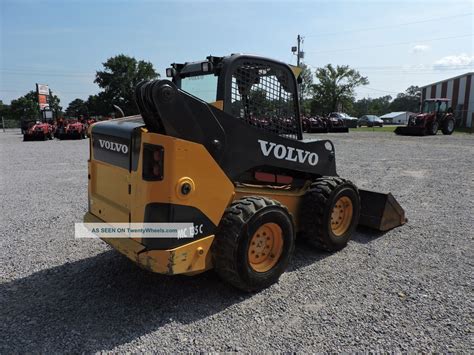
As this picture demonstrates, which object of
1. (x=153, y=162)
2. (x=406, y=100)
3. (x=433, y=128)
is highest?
(x=406, y=100)

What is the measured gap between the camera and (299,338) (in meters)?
2.91

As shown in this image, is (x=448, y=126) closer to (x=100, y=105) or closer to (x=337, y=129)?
(x=337, y=129)

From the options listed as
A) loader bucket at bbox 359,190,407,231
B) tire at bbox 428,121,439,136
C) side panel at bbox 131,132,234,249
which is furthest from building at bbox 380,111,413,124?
side panel at bbox 131,132,234,249

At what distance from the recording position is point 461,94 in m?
44.9

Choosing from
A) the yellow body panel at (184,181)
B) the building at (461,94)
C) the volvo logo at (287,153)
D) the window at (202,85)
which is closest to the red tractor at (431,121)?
the building at (461,94)

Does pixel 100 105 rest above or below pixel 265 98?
above

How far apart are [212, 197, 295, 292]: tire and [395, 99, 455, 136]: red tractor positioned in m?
23.7

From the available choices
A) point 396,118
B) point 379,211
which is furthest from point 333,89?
point 379,211

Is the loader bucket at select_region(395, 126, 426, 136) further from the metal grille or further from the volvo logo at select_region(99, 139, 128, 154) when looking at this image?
the volvo logo at select_region(99, 139, 128, 154)

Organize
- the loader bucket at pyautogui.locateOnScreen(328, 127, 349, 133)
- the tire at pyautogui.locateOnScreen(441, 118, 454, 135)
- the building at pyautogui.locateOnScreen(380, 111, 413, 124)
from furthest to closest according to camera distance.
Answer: the building at pyautogui.locateOnScreen(380, 111, 413, 124)
the loader bucket at pyautogui.locateOnScreen(328, 127, 349, 133)
the tire at pyautogui.locateOnScreen(441, 118, 454, 135)

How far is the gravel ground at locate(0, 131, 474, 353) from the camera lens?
9.43ft

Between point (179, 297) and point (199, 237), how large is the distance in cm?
69

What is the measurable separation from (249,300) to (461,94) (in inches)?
2003

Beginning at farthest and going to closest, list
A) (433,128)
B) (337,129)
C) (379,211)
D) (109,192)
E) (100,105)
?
(100,105), (337,129), (433,128), (379,211), (109,192)
